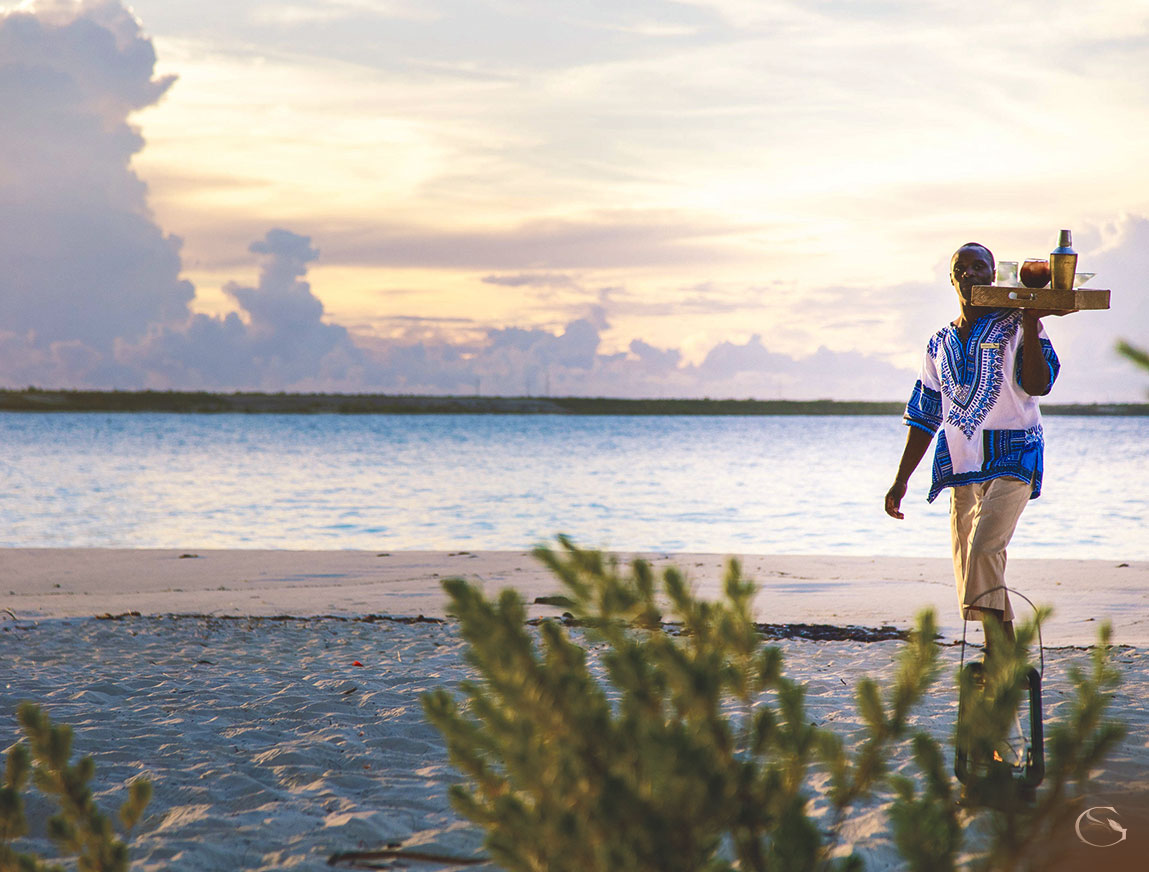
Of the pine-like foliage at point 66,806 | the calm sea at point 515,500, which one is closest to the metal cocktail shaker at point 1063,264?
the pine-like foliage at point 66,806

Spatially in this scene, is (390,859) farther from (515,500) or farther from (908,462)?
(515,500)

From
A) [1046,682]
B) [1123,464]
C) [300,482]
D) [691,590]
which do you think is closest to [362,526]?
[300,482]

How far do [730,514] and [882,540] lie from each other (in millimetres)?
5921

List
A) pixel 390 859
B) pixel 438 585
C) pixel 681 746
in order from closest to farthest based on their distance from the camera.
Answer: pixel 681 746, pixel 390 859, pixel 438 585

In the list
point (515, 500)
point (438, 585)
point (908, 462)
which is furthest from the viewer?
point (515, 500)

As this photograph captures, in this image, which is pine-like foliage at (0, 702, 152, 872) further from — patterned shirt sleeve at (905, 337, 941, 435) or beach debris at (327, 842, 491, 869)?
patterned shirt sleeve at (905, 337, 941, 435)

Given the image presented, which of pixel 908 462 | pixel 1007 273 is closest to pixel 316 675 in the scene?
pixel 908 462

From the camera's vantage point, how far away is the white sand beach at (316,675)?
3469 mm

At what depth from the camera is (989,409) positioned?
4.27 meters

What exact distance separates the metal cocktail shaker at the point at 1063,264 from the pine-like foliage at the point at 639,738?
8.75 ft

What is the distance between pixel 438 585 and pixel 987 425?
6537 mm

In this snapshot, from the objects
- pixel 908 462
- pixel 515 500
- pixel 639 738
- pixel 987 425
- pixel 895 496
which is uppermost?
pixel 987 425

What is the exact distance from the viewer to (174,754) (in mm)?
4188

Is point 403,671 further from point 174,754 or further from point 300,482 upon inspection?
point 300,482
